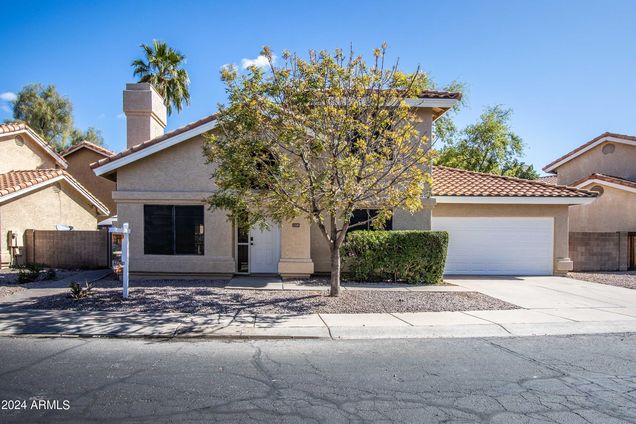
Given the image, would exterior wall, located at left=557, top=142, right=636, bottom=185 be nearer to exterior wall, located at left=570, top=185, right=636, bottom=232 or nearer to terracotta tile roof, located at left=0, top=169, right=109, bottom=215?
exterior wall, located at left=570, top=185, right=636, bottom=232

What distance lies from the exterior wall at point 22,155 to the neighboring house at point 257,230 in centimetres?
796

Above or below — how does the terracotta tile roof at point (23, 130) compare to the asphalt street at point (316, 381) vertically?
above

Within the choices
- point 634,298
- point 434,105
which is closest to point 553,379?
point 634,298

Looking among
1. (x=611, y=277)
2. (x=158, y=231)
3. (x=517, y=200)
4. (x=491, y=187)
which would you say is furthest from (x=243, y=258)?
(x=611, y=277)

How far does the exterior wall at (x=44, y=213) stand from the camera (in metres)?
15.1

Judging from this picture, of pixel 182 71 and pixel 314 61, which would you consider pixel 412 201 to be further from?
pixel 182 71

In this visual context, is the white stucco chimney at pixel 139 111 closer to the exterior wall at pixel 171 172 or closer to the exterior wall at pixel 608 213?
the exterior wall at pixel 171 172

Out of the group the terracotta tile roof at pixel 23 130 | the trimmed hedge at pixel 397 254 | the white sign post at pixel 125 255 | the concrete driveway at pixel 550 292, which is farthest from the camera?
the terracotta tile roof at pixel 23 130

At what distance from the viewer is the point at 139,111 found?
47.5 ft

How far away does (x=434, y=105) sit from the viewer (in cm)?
1270

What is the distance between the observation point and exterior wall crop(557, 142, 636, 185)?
786 inches

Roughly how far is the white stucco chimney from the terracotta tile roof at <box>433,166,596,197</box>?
10.5m

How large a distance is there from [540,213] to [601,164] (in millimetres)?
9949

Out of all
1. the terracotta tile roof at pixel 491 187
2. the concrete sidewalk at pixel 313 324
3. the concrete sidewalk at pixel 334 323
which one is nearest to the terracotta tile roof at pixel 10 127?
the concrete sidewalk at pixel 334 323
